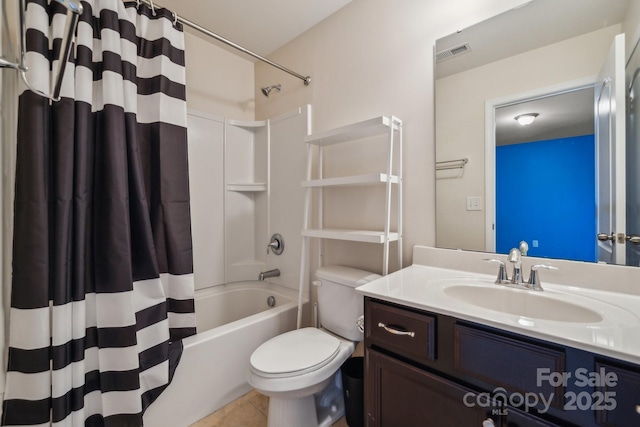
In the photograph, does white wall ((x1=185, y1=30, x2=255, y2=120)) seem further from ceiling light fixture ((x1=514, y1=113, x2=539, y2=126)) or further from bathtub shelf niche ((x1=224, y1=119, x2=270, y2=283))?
ceiling light fixture ((x1=514, y1=113, x2=539, y2=126))

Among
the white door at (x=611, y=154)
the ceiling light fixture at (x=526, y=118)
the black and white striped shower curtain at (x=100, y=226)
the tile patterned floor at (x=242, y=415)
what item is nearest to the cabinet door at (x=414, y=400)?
the tile patterned floor at (x=242, y=415)

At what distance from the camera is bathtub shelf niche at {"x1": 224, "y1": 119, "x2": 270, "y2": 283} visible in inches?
89.5

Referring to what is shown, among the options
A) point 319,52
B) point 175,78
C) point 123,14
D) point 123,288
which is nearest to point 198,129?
point 175,78

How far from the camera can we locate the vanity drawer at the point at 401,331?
2.84 feet

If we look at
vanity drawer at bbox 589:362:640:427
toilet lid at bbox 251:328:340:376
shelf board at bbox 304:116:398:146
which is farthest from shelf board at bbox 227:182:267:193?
vanity drawer at bbox 589:362:640:427

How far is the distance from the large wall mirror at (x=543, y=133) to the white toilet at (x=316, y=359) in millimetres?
567

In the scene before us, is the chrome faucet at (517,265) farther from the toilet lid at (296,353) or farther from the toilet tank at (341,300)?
the toilet lid at (296,353)

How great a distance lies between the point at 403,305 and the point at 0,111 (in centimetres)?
167

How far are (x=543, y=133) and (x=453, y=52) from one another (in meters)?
0.58

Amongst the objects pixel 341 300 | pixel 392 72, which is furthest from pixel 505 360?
pixel 392 72

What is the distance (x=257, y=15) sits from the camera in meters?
1.83

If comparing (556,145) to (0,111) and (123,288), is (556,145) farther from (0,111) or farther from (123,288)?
(0,111)

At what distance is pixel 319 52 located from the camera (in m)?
1.92

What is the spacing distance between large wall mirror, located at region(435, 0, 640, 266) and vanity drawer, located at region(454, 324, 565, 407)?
58 cm
